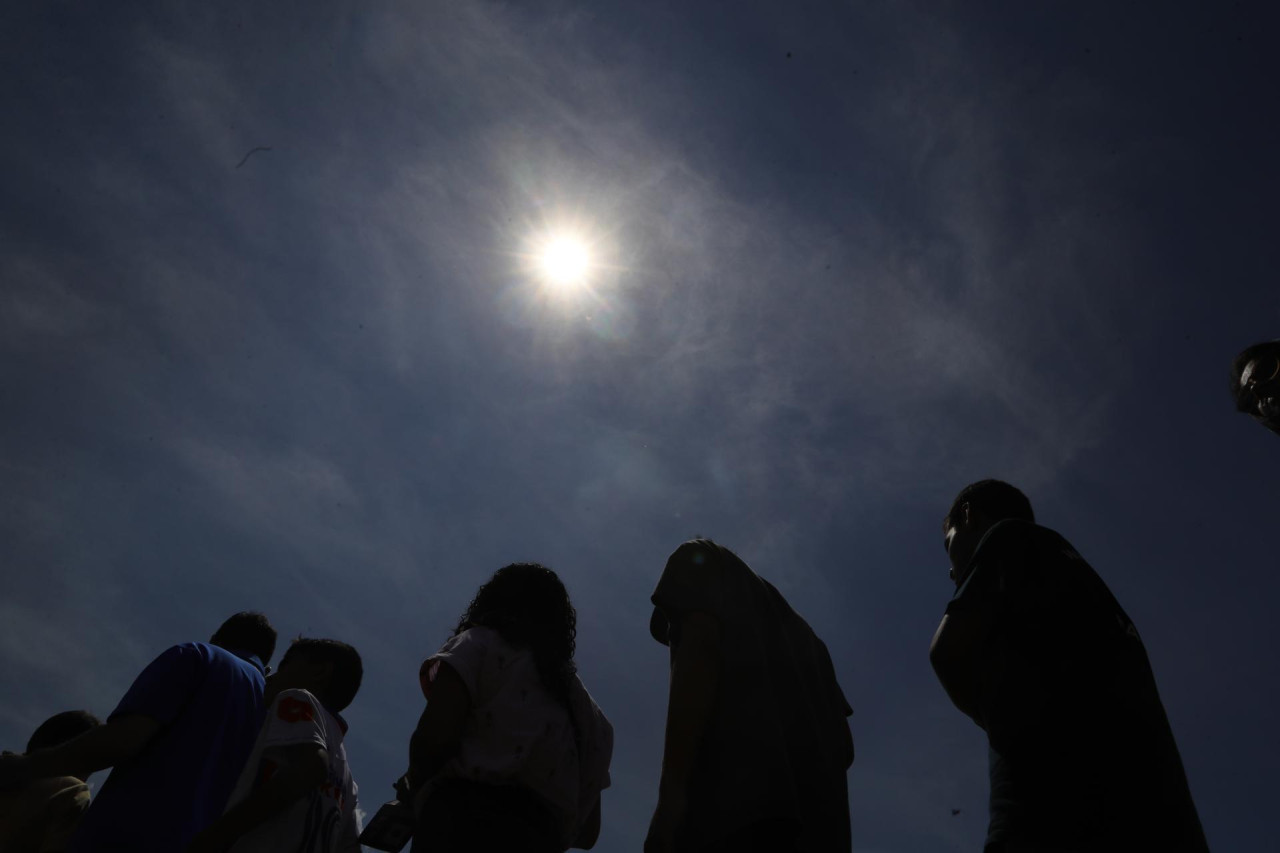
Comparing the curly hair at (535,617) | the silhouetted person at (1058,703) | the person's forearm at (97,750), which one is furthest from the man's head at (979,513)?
the person's forearm at (97,750)

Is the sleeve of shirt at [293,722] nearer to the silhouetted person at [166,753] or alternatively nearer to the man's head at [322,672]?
the silhouetted person at [166,753]

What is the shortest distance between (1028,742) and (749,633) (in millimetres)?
841

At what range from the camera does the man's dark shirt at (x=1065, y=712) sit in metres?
1.79

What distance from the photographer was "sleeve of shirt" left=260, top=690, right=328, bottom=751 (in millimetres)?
2926

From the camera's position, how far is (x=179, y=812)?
9.62 ft

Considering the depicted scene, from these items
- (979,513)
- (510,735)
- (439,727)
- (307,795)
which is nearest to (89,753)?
(307,795)

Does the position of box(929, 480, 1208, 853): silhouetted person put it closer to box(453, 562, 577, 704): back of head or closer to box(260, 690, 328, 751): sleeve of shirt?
box(453, 562, 577, 704): back of head

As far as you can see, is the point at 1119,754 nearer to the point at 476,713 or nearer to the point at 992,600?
the point at 992,600

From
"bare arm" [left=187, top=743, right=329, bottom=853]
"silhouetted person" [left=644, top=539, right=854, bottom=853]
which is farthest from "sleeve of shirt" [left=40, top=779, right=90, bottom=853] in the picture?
"silhouetted person" [left=644, top=539, right=854, bottom=853]

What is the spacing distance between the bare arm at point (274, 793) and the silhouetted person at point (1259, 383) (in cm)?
482

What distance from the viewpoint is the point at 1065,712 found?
6.41 feet

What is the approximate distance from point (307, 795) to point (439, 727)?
39.8 inches

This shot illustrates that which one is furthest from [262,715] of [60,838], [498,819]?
[498,819]

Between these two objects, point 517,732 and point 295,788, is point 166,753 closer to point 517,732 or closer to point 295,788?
point 295,788
